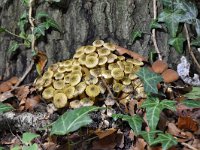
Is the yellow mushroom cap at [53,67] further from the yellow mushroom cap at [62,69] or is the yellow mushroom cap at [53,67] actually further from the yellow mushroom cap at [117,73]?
the yellow mushroom cap at [117,73]

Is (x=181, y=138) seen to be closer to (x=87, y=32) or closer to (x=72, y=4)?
(x=87, y=32)

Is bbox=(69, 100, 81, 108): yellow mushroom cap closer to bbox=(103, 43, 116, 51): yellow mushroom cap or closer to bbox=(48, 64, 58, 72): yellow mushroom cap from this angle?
bbox=(48, 64, 58, 72): yellow mushroom cap

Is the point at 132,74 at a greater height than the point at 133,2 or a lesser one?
lesser

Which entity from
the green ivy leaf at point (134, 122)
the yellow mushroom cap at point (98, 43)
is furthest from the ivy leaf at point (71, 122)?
the yellow mushroom cap at point (98, 43)

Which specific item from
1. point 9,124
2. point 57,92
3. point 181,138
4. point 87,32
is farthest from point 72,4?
point 181,138

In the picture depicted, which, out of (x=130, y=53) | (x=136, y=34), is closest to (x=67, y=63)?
(x=130, y=53)

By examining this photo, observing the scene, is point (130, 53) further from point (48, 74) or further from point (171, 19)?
point (48, 74)

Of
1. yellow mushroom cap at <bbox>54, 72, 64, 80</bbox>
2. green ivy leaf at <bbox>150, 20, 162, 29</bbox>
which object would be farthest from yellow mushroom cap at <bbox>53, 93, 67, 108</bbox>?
green ivy leaf at <bbox>150, 20, 162, 29</bbox>
